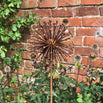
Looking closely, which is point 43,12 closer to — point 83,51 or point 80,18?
point 80,18

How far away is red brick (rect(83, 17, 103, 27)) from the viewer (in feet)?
5.75

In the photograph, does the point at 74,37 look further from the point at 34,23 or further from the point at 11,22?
the point at 11,22

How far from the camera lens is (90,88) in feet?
4.37

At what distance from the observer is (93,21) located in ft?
5.83

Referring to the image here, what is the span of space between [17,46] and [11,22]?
29 cm

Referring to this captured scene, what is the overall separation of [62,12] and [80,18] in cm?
20

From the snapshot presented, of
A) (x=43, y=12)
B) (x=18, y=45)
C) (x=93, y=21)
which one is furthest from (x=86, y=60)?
(x=18, y=45)

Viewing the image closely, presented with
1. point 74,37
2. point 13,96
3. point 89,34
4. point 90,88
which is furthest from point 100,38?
point 13,96

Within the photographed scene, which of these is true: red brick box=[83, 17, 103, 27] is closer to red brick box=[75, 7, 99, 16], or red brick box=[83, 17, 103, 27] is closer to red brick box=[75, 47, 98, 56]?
red brick box=[75, 7, 99, 16]

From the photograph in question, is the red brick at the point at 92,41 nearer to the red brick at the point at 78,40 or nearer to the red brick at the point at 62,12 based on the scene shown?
the red brick at the point at 78,40

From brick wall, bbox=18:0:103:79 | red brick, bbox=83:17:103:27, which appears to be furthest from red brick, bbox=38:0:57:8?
red brick, bbox=83:17:103:27

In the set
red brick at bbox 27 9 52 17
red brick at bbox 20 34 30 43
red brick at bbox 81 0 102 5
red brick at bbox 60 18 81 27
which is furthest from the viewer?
red brick at bbox 20 34 30 43

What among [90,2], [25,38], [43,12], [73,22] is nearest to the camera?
[90,2]

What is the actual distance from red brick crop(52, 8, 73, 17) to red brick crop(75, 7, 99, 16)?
7 cm
